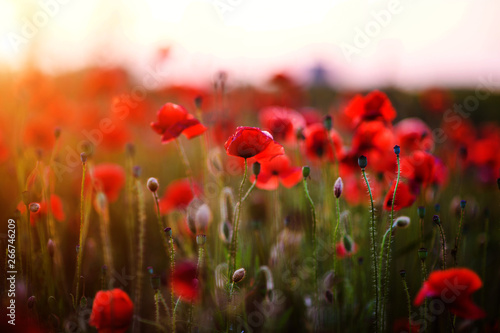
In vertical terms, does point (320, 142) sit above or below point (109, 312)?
above

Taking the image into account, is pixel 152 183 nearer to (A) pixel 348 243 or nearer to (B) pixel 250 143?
(B) pixel 250 143

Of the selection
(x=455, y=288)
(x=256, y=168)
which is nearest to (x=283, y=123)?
(x=256, y=168)

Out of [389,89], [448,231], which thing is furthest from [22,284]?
[389,89]

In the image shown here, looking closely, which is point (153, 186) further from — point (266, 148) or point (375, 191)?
point (375, 191)

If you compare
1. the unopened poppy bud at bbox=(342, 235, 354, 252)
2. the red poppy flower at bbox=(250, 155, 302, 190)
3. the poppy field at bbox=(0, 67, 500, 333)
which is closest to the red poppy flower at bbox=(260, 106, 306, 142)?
the poppy field at bbox=(0, 67, 500, 333)

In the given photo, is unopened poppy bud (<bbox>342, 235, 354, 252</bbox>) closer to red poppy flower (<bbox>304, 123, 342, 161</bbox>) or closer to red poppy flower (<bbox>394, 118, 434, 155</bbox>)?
red poppy flower (<bbox>304, 123, 342, 161</bbox>)

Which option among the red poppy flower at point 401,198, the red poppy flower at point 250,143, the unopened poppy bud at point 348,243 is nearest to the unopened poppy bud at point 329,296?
the unopened poppy bud at point 348,243

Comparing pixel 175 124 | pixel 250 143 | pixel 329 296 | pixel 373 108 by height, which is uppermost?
pixel 373 108
